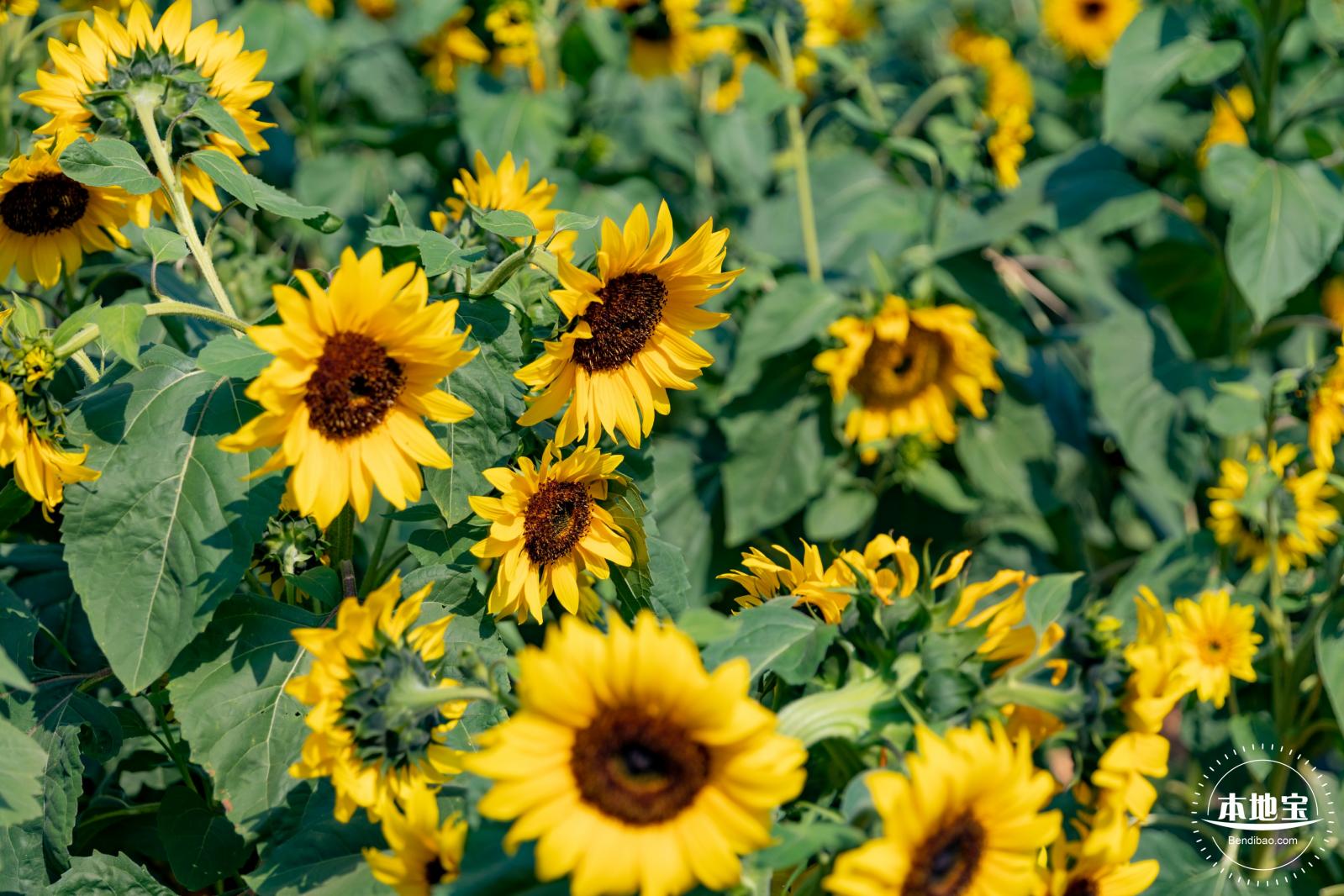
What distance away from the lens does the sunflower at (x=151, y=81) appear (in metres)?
1.15

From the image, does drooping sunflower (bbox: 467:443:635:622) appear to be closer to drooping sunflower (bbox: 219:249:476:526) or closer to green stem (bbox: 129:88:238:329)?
drooping sunflower (bbox: 219:249:476:526)

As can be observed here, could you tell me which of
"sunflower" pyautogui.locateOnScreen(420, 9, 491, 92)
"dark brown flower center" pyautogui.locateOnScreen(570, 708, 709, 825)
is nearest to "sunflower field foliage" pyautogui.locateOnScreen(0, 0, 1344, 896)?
"dark brown flower center" pyautogui.locateOnScreen(570, 708, 709, 825)

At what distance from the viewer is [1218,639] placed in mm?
1582

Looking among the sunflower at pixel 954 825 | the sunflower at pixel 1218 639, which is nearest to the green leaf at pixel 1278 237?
the sunflower at pixel 1218 639

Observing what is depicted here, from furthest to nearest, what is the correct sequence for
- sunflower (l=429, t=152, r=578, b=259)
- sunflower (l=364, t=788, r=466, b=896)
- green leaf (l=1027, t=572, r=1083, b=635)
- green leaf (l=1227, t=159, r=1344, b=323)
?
green leaf (l=1227, t=159, r=1344, b=323) → sunflower (l=429, t=152, r=578, b=259) → green leaf (l=1027, t=572, r=1083, b=635) → sunflower (l=364, t=788, r=466, b=896)

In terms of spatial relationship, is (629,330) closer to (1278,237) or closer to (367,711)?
(367,711)

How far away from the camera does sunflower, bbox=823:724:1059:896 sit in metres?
0.74

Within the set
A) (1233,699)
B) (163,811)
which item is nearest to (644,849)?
(163,811)

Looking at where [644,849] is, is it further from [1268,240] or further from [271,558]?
[1268,240]

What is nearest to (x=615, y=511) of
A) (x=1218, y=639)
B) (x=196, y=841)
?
(x=196, y=841)

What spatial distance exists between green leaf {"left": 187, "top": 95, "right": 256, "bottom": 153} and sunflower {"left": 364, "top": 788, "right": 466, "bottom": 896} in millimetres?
601

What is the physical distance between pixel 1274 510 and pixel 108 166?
1511mm

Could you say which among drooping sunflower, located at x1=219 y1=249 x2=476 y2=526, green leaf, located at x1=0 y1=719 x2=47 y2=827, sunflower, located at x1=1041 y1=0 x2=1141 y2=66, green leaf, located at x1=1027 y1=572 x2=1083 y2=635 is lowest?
green leaf, located at x1=0 y1=719 x2=47 y2=827

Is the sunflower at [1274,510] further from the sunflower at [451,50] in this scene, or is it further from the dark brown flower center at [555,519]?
the sunflower at [451,50]
